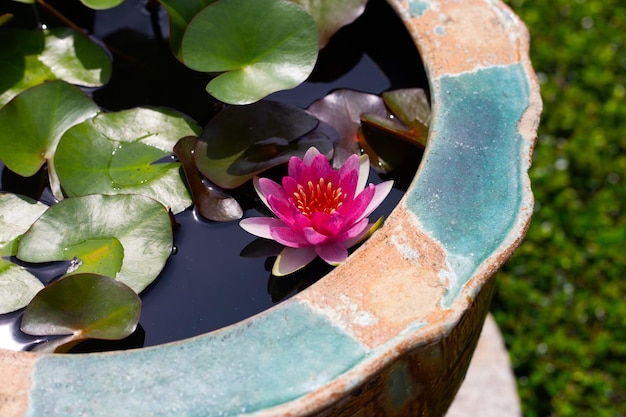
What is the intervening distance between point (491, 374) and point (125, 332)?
1.03 m

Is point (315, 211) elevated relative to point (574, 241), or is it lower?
elevated

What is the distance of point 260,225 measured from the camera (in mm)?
913

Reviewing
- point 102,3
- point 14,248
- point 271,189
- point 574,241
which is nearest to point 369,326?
point 271,189

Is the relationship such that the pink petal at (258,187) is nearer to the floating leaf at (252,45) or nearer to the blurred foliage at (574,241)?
the floating leaf at (252,45)

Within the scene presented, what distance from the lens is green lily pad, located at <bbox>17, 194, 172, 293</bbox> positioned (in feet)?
3.01

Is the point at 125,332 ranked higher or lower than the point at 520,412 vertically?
higher

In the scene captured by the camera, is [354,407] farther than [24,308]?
No

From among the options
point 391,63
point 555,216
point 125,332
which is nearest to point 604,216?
point 555,216

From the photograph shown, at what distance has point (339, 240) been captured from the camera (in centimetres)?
90

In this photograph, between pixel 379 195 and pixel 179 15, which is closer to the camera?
pixel 379 195

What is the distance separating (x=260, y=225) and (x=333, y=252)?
0.31 feet

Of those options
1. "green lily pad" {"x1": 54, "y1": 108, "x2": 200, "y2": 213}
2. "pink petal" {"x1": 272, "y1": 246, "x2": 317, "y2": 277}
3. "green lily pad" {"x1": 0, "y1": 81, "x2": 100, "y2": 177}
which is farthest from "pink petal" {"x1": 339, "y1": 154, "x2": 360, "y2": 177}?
"green lily pad" {"x1": 0, "y1": 81, "x2": 100, "y2": 177}

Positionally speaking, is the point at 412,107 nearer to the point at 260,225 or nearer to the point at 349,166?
the point at 349,166

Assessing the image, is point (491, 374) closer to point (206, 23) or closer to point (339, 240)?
point (339, 240)
